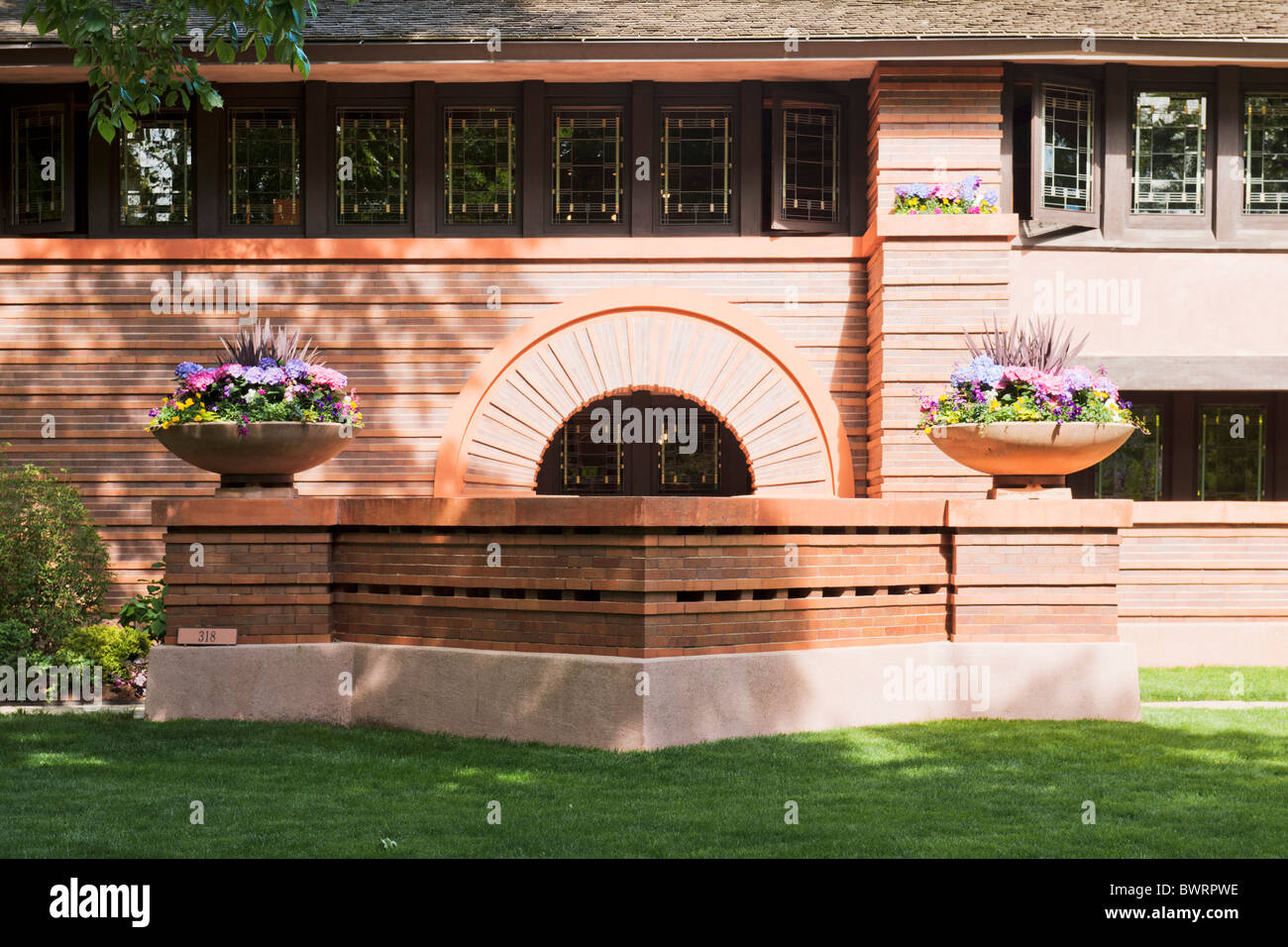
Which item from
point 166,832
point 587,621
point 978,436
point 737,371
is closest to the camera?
point 166,832

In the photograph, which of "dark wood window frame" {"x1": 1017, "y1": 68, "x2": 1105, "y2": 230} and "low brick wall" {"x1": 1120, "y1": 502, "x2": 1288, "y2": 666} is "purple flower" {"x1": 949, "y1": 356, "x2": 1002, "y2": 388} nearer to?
"dark wood window frame" {"x1": 1017, "y1": 68, "x2": 1105, "y2": 230}

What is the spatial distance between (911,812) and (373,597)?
4.39 metres

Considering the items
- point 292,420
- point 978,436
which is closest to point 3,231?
point 292,420

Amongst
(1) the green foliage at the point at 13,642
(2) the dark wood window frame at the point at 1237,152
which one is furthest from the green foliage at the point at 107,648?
(2) the dark wood window frame at the point at 1237,152

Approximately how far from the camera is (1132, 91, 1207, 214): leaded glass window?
13.4 metres

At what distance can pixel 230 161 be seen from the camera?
44.4 ft

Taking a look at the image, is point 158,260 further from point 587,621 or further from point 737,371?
point 587,621

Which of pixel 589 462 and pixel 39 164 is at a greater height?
pixel 39 164

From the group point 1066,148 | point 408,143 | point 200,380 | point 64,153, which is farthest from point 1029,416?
point 64,153

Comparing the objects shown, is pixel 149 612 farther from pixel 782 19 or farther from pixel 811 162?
pixel 782 19

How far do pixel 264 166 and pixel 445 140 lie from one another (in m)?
1.84

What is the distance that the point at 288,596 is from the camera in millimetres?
9477

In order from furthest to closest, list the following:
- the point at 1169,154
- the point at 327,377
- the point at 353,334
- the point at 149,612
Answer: the point at 1169,154 → the point at 353,334 → the point at 149,612 → the point at 327,377

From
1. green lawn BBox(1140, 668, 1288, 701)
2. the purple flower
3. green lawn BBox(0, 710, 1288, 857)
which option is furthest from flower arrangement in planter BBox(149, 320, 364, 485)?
green lawn BBox(1140, 668, 1288, 701)
